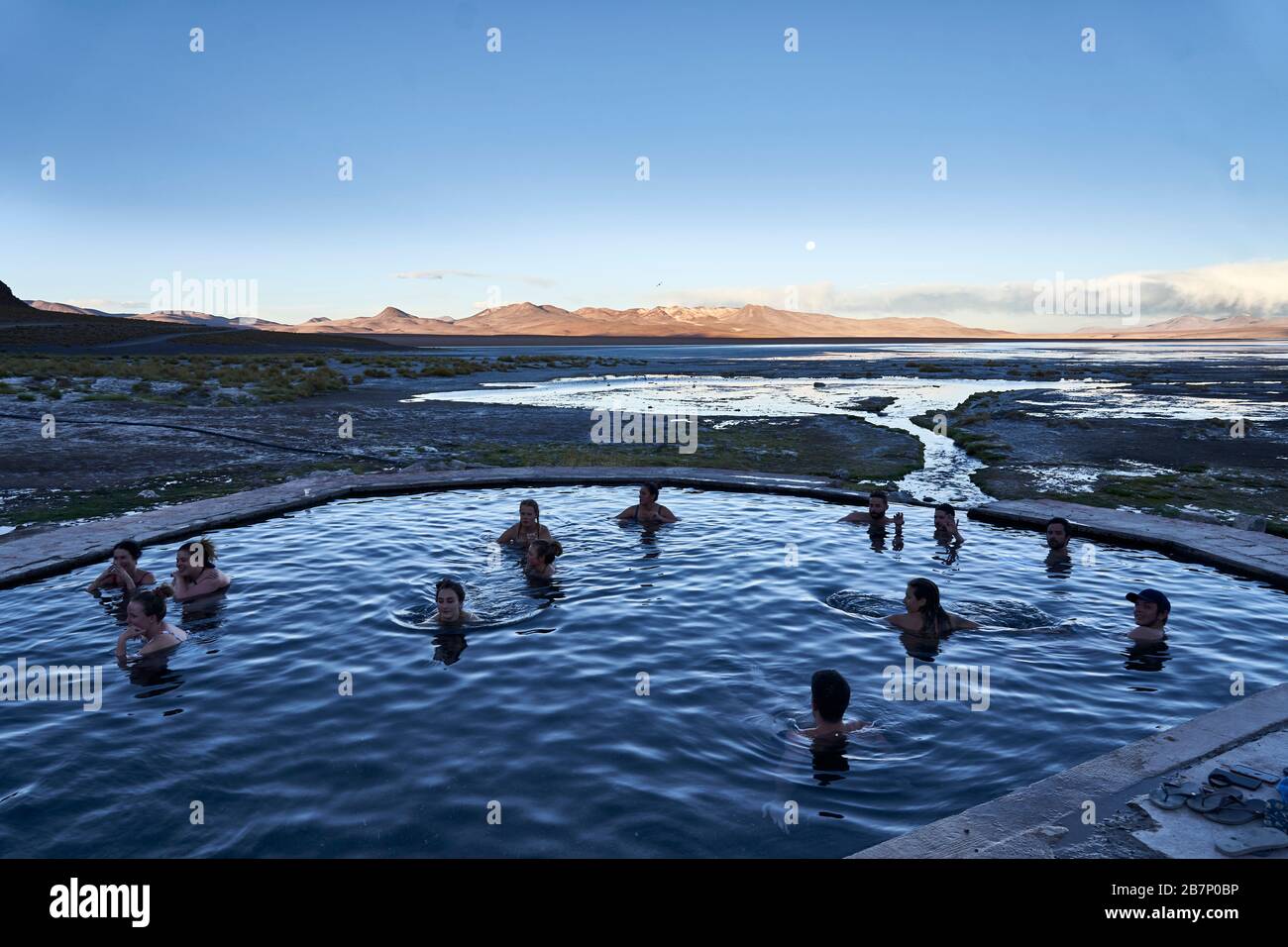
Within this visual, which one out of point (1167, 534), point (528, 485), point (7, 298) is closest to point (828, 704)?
point (1167, 534)

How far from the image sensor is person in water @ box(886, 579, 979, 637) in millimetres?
8906

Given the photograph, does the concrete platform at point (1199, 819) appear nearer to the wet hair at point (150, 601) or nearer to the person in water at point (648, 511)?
the wet hair at point (150, 601)

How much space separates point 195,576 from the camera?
33.4ft

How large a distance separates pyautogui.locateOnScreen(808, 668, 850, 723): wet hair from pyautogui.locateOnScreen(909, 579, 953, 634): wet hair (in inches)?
96.5

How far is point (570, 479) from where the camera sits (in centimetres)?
1695

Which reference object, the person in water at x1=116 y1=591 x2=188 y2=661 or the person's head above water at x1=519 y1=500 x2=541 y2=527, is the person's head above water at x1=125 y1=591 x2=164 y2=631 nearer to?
the person in water at x1=116 y1=591 x2=188 y2=661

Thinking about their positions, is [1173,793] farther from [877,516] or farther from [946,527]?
[877,516]

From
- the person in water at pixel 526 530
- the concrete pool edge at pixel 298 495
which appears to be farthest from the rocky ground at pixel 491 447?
the person in water at pixel 526 530

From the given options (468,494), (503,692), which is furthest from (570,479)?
(503,692)

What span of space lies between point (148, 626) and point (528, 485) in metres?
9.02
